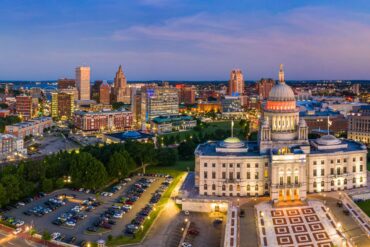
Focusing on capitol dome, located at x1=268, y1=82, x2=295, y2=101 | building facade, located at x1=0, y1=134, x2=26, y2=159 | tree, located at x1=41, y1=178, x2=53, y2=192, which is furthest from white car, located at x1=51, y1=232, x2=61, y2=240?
building facade, located at x1=0, y1=134, x2=26, y2=159

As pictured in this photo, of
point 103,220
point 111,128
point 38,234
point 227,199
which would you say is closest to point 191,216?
point 227,199

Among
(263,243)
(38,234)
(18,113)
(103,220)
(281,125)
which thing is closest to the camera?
(263,243)

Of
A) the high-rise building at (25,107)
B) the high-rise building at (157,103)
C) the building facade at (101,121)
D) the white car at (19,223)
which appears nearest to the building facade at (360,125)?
the high-rise building at (157,103)

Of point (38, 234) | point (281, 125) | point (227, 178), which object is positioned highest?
point (281, 125)

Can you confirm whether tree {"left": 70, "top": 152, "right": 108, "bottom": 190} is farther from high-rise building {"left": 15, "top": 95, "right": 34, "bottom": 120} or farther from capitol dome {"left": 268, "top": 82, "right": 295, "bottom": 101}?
high-rise building {"left": 15, "top": 95, "right": 34, "bottom": 120}

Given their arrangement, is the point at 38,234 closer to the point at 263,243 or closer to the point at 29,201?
the point at 29,201

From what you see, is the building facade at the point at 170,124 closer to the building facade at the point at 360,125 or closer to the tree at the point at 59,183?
the building facade at the point at 360,125

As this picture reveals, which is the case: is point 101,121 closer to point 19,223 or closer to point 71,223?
point 19,223
